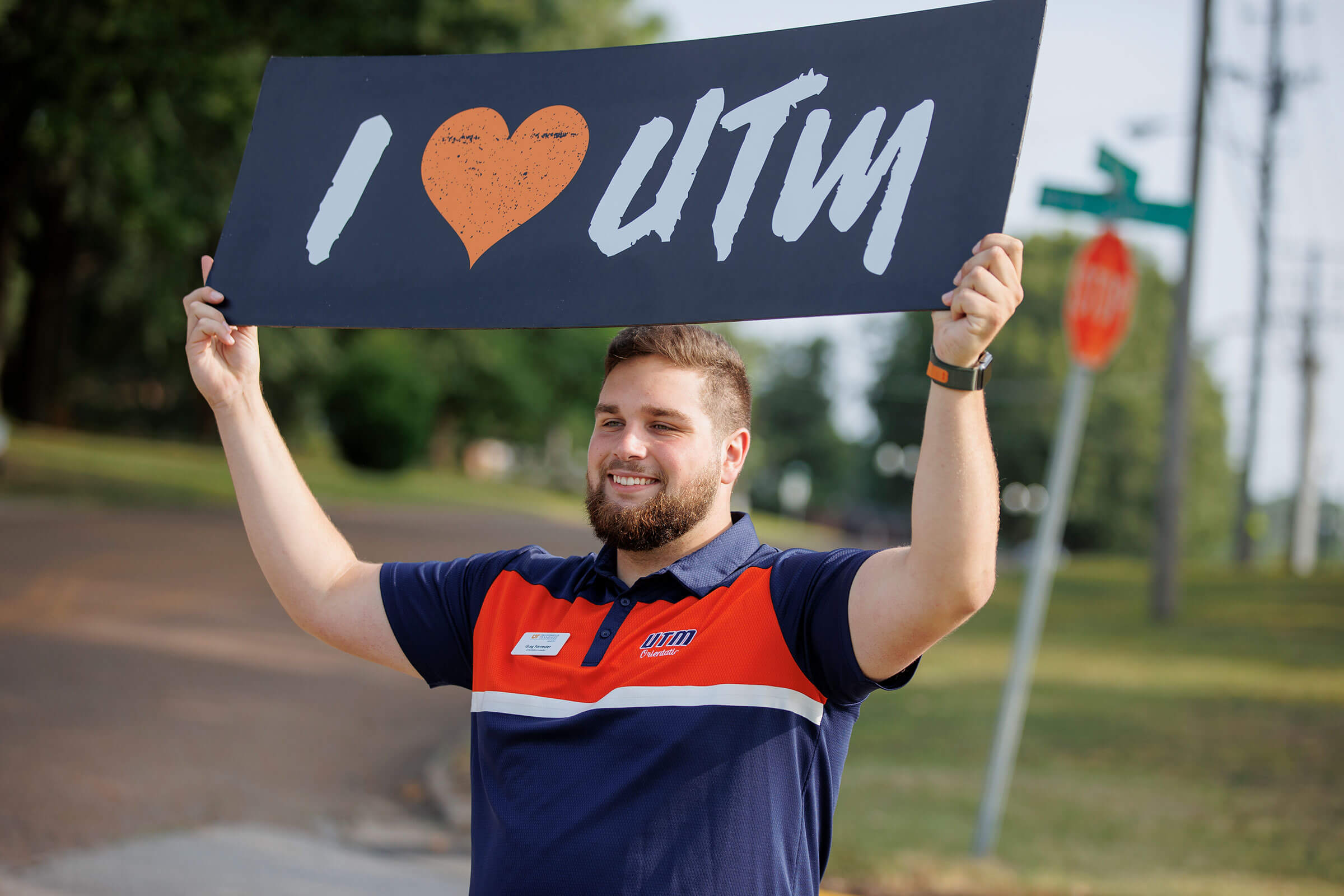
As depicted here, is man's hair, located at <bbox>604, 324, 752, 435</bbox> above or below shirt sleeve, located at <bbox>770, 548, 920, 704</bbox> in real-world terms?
above

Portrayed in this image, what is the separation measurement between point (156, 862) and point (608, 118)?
Result: 429 cm

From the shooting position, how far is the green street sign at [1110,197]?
5685 millimetres

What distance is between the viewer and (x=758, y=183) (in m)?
2.22

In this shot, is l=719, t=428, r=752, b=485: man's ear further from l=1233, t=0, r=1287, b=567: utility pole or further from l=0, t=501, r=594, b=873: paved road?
l=1233, t=0, r=1287, b=567: utility pole

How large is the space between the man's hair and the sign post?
3.67 meters

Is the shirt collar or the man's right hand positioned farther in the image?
the man's right hand

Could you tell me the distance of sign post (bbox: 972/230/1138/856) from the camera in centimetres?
576

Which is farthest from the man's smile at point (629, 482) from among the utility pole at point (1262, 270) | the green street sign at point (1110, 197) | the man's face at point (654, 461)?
the utility pole at point (1262, 270)

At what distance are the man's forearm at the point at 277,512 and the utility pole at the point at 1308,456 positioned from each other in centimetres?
2578

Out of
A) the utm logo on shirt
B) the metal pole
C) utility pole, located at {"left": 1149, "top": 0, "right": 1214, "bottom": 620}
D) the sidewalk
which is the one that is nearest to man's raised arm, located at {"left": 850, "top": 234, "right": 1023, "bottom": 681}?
the utm logo on shirt

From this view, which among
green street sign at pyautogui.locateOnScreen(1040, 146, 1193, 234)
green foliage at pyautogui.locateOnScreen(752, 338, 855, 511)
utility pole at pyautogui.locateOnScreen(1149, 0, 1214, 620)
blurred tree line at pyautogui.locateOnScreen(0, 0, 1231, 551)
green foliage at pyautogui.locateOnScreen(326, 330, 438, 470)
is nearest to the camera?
green street sign at pyautogui.locateOnScreen(1040, 146, 1193, 234)

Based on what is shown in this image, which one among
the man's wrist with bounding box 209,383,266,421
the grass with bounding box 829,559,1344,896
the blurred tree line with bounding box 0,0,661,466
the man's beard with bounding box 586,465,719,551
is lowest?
the grass with bounding box 829,559,1344,896

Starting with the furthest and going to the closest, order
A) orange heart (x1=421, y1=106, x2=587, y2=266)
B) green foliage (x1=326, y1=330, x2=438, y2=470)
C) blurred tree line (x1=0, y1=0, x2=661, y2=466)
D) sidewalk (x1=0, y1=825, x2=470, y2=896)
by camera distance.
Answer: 1. green foliage (x1=326, y1=330, x2=438, y2=470)
2. blurred tree line (x1=0, y1=0, x2=661, y2=466)
3. sidewalk (x1=0, y1=825, x2=470, y2=896)
4. orange heart (x1=421, y1=106, x2=587, y2=266)

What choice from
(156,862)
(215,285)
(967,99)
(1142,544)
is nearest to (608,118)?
(967,99)
